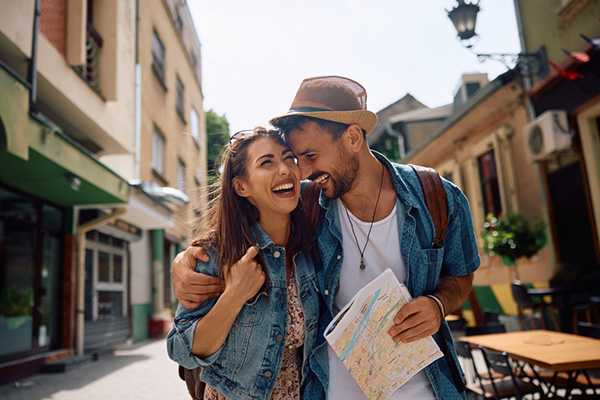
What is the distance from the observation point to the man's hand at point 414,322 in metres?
1.94

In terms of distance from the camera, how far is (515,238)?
Answer: 390 inches

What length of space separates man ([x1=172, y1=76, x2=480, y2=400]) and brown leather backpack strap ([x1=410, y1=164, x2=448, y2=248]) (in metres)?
0.03

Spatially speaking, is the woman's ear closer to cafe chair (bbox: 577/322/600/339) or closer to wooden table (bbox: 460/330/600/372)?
wooden table (bbox: 460/330/600/372)

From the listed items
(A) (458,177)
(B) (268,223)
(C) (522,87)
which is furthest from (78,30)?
(A) (458,177)

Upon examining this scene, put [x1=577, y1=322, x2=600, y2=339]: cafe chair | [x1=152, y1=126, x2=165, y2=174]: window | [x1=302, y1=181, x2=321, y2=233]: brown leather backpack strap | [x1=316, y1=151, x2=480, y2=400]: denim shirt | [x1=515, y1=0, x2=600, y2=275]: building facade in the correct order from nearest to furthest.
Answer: [x1=316, y1=151, x2=480, y2=400]: denim shirt → [x1=302, y1=181, x2=321, y2=233]: brown leather backpack strap → [x1=577, y1=322, x2=600, y2=339]: cafe chair → [x1=515, y1=0, x2=600, y2=275]: building facade → [x1=152, y1=126, x2=165, y2=174]: window

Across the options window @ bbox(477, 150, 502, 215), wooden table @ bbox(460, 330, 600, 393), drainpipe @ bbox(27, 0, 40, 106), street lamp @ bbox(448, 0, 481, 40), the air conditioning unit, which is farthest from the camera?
window @ bbox(477, 150, 502, 215)

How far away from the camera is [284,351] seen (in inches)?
89.0

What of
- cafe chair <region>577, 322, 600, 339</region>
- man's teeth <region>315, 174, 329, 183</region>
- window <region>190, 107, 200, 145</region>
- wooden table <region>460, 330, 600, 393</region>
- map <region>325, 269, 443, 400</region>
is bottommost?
wooden table <region>460, 330, 600, 393</region>

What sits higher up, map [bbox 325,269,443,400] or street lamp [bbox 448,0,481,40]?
street lamp [bbox 448,0,481,40]

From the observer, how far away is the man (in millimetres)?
2049

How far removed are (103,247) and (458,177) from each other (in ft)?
33.5

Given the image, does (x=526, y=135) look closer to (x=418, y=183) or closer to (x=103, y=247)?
(x=418, y=183)

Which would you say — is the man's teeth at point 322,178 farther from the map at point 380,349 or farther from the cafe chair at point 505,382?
the cafe chair at point 505,382

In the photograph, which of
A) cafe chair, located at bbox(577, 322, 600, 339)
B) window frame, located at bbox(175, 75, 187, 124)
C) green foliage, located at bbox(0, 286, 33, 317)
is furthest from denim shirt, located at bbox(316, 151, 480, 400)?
window frame, located at bbox(175, 75, 187, 124)
